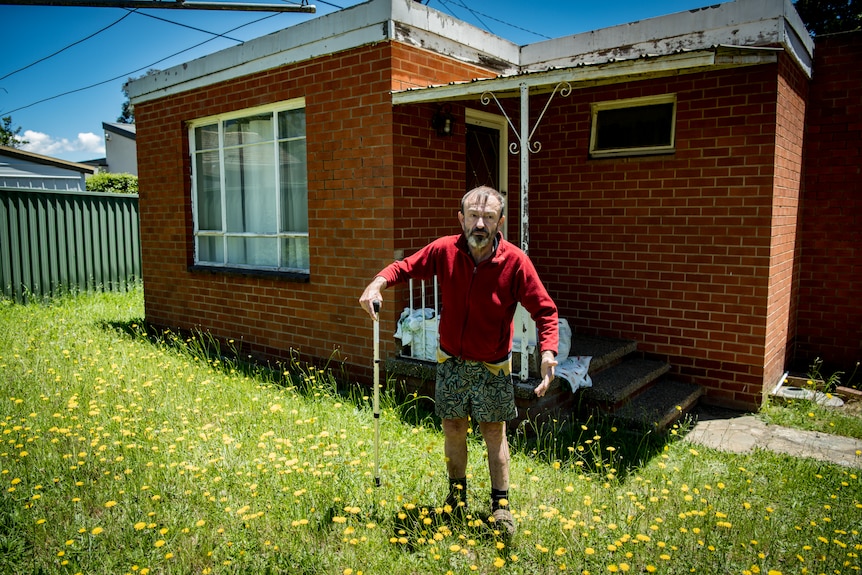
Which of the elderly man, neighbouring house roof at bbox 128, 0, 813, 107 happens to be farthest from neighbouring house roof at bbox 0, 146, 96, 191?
the elderly man

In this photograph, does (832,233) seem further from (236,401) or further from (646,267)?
(236,401)

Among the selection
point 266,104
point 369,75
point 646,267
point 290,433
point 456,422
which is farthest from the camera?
point 266,104

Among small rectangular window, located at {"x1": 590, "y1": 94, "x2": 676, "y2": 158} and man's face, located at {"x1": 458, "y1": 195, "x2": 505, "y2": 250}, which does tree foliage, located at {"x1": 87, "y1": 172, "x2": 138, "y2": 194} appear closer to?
small rectangular window, located at {"x1": 590, "y1": 94, "x2": 676, "y2": 158}

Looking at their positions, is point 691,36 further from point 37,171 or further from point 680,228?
point 37,171

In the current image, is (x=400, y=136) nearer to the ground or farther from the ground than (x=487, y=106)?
nearer to the ground

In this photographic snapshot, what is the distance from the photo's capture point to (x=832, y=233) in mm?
6426

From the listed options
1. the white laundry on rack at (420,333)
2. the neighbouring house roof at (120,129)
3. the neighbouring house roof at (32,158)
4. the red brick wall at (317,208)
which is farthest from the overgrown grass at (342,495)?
the neighbouring house roof at (120,129)

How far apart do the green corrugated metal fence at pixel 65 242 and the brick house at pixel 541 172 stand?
5229 millimetres

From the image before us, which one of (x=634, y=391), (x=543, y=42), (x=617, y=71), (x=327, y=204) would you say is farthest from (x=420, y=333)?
(x=543, y=42)

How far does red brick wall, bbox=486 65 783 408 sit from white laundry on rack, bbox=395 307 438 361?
2.02m

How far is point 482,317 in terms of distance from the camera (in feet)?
10.5

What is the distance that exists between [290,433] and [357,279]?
1.72 meters

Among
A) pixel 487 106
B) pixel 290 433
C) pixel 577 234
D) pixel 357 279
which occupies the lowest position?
pixel 290 433

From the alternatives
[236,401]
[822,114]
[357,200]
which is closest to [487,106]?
[357,200]
